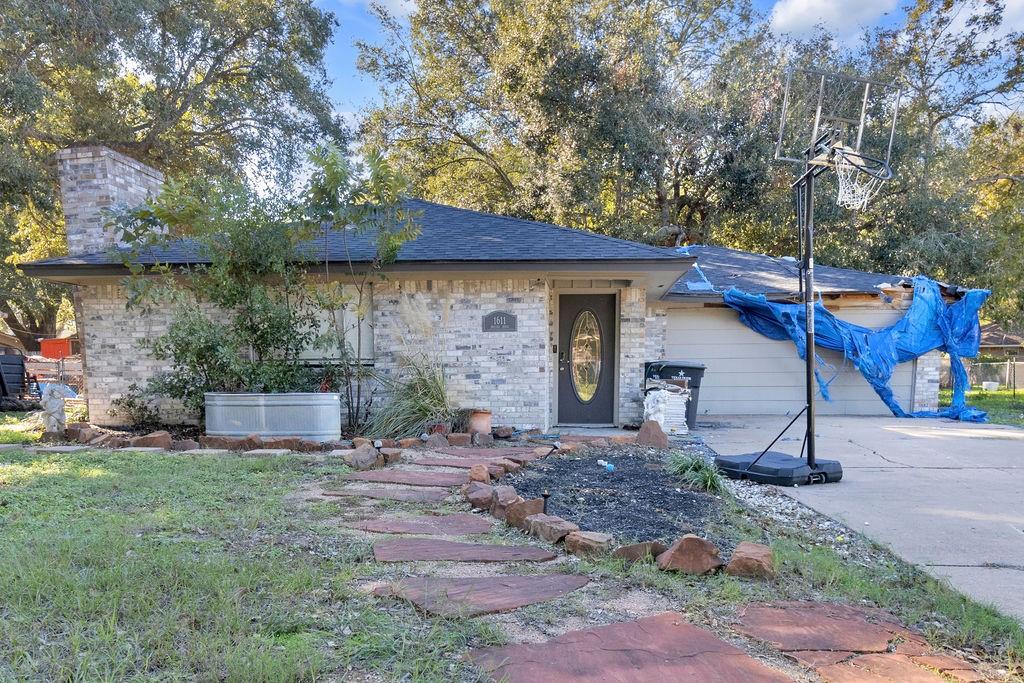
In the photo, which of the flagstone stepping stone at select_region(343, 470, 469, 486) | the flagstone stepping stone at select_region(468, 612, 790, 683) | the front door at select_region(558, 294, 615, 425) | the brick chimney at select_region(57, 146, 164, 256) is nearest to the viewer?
the flagstone stepping stone at select_region(468, 612, 790, 683)

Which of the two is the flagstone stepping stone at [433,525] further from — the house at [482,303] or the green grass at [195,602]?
the house at [482,303]

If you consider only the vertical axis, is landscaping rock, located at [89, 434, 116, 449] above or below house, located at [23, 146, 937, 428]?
below

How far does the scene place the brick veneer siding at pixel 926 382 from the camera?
35.1ft

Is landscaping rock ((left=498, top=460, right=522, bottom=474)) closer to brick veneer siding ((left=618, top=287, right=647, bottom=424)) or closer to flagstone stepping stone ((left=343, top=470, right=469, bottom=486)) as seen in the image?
flagstone stepping stone ((left=343, top=470, right=469, bottom=486))

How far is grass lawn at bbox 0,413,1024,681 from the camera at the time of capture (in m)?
1.97

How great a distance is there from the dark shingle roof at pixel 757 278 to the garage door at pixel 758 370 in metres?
Result: 0.50

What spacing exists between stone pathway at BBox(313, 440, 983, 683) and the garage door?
8.47m

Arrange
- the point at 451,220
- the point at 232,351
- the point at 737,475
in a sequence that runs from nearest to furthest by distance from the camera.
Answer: the point at 737,475
the point at 232,351
the point at 451,220

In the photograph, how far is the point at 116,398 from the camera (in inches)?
334

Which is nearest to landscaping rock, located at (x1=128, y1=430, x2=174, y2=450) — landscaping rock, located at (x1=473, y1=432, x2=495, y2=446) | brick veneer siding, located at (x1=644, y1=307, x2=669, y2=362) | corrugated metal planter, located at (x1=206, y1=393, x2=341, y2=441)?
corrugated metal planter, located at (x1=206, y1=393, x2=341, y2=441)

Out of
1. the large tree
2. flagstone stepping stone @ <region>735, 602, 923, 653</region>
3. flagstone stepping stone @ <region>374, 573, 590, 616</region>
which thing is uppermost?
the large tree

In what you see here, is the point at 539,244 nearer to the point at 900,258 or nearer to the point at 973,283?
the point at 900,258

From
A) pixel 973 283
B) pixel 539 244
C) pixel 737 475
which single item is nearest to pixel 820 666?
pixel 737 475

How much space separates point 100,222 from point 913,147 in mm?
17219
